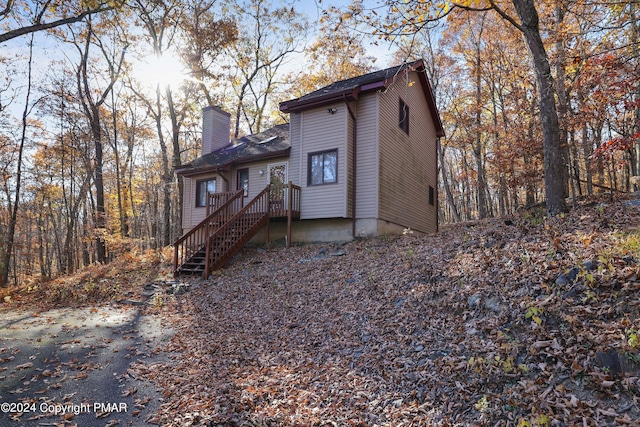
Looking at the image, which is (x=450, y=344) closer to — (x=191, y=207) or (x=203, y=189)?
(x=203, y=189)

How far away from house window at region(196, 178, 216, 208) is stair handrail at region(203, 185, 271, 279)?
3724mm

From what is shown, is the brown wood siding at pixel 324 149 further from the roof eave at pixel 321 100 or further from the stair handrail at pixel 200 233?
the stair handrail at pixel 200 233

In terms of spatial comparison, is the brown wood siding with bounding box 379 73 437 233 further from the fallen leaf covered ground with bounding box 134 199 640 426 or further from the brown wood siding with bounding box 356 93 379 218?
the fallen leaf covered ground with bounding box 134 199 640 426

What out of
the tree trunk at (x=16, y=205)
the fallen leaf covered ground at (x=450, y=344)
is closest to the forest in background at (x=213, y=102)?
the tree trunk at (x=16, y=205)

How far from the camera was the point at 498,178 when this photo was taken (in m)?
18.4

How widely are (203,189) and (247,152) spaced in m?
3.02

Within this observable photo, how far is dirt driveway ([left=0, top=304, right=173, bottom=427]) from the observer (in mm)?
4008

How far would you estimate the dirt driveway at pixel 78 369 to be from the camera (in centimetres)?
401

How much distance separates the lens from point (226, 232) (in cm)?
1205

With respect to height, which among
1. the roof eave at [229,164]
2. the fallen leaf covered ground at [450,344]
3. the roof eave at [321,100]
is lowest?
the fallen leaf covered ground at [450,344]

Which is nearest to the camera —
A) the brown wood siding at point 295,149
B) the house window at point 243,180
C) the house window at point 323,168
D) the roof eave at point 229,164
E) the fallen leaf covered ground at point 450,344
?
the fallen leaf covered ground at point 450,344

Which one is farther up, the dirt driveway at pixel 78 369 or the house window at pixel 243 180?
the house window at pixel 243 180

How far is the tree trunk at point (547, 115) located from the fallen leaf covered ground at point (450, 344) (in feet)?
3.25

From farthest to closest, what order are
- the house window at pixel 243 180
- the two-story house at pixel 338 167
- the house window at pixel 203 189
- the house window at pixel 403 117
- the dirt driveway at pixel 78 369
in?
the house window at pixel 203 189, the house window at pixel 243 180, the house window at pixel 403 117, the two-story house at pixel 338 167, the dirt driveway at pixel 78 369
